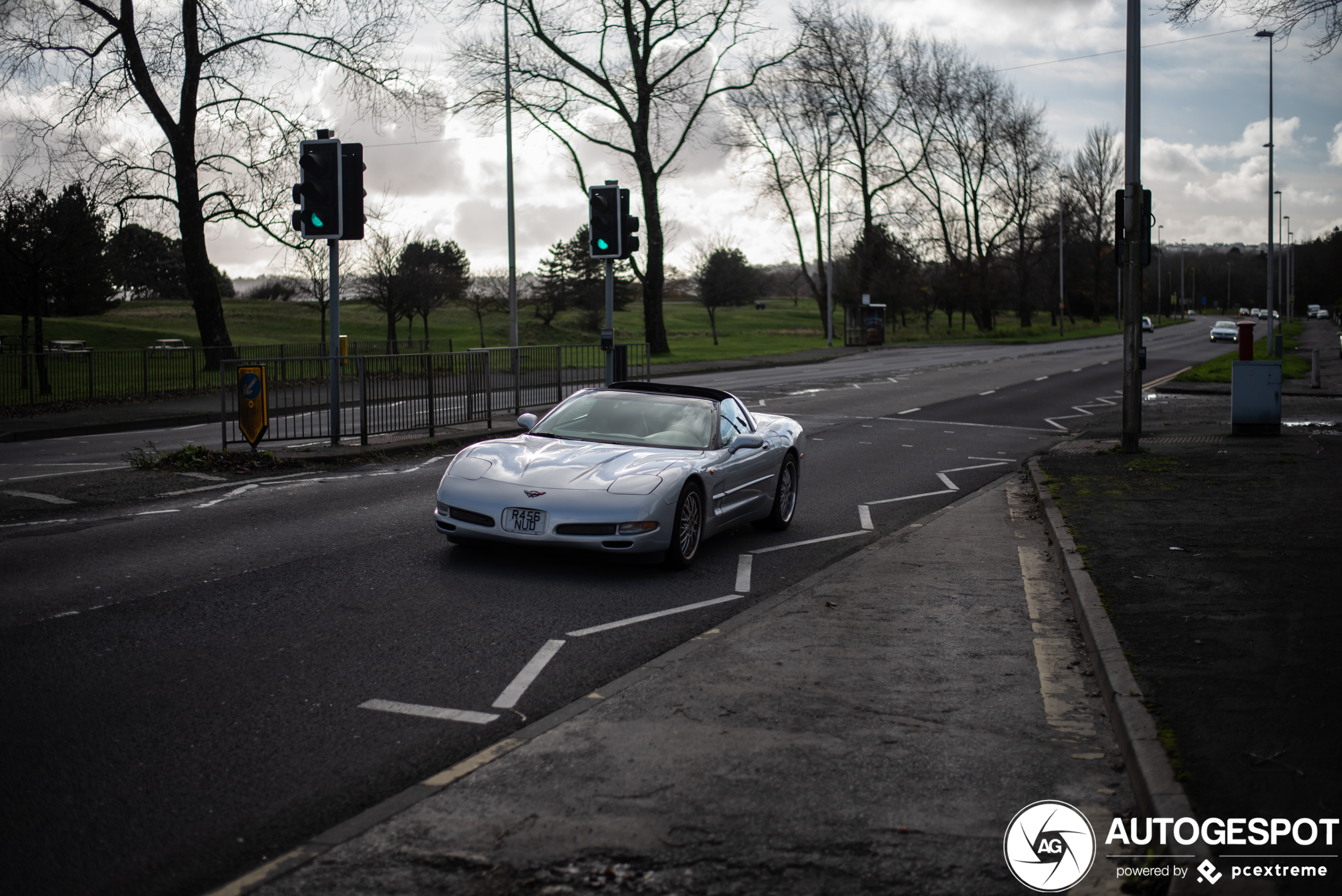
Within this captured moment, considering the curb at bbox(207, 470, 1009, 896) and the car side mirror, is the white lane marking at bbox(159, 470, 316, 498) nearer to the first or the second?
the car side mirror

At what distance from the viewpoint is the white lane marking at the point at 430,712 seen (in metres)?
5.27

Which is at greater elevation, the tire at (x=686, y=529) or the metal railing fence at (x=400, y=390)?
the metal railing fence at (x=400, y=390)

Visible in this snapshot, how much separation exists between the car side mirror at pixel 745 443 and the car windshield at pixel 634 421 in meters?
0.20

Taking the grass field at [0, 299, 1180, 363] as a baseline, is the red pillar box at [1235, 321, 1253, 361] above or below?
below

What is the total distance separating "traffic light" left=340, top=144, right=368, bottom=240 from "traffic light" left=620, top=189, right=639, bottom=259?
5389mm

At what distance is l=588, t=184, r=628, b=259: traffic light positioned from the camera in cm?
1912

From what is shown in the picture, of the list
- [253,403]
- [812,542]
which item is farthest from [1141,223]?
[253,403]

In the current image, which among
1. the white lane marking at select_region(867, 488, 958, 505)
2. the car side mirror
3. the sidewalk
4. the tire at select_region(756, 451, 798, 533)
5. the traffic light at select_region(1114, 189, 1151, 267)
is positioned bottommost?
the sidewalk

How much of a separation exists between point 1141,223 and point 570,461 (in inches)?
395

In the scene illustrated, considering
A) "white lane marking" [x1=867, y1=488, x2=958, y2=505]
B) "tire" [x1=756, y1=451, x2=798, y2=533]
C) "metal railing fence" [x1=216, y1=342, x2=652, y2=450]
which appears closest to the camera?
"tire" [x1=756, y1=451, x2=798, y2=533]

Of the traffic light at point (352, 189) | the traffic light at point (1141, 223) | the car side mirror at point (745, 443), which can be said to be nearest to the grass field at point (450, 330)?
the traffic light at point (1141, 223)

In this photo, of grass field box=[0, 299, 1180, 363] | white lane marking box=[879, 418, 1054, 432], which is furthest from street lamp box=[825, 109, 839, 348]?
white lane marking box=[879, 418, 1054, 432]

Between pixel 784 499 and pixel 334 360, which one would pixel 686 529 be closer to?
pixel 784 499

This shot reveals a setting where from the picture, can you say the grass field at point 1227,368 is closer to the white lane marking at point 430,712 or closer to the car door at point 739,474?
the car door at point 739,474
